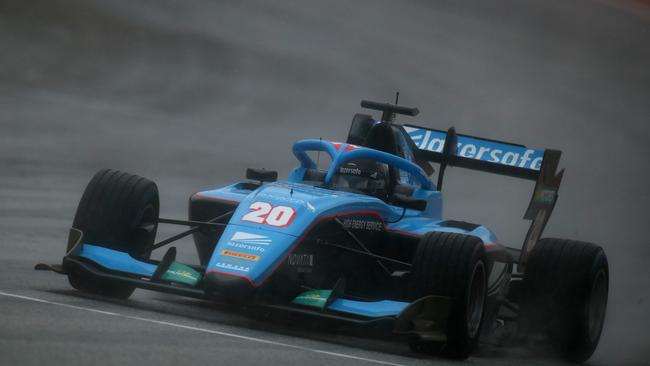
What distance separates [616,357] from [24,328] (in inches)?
214

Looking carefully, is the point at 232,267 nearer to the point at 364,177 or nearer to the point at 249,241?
the point at 249,241

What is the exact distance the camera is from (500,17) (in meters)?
25.4

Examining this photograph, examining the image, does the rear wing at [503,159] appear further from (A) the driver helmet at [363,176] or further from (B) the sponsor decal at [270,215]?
(B) the sponsor decal at [270,215]

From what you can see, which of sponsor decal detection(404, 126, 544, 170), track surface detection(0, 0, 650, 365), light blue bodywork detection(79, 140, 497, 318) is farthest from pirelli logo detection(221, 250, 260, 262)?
sponsor decal detection(404, 126, 544, 170)

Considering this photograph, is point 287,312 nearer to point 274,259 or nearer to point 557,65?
point 274,259

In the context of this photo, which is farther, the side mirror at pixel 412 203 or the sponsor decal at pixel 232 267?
the side mirror at pixel 412 203

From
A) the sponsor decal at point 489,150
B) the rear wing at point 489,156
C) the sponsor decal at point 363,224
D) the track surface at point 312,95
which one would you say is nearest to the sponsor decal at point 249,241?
the sponsor decal at point 363,224

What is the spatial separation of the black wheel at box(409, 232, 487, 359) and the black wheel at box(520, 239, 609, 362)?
1.54 m

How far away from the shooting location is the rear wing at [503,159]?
9.31 metres

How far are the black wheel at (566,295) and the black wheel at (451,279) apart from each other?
1544 millimetres

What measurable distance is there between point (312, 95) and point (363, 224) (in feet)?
46.7

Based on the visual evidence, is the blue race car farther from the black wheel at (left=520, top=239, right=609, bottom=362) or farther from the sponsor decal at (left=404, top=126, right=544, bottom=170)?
the sponsor decal at (left=404, top=126, right=544, bottom=170)

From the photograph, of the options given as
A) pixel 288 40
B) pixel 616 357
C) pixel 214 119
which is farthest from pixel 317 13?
pixel 616 357

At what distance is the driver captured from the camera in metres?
8.42
